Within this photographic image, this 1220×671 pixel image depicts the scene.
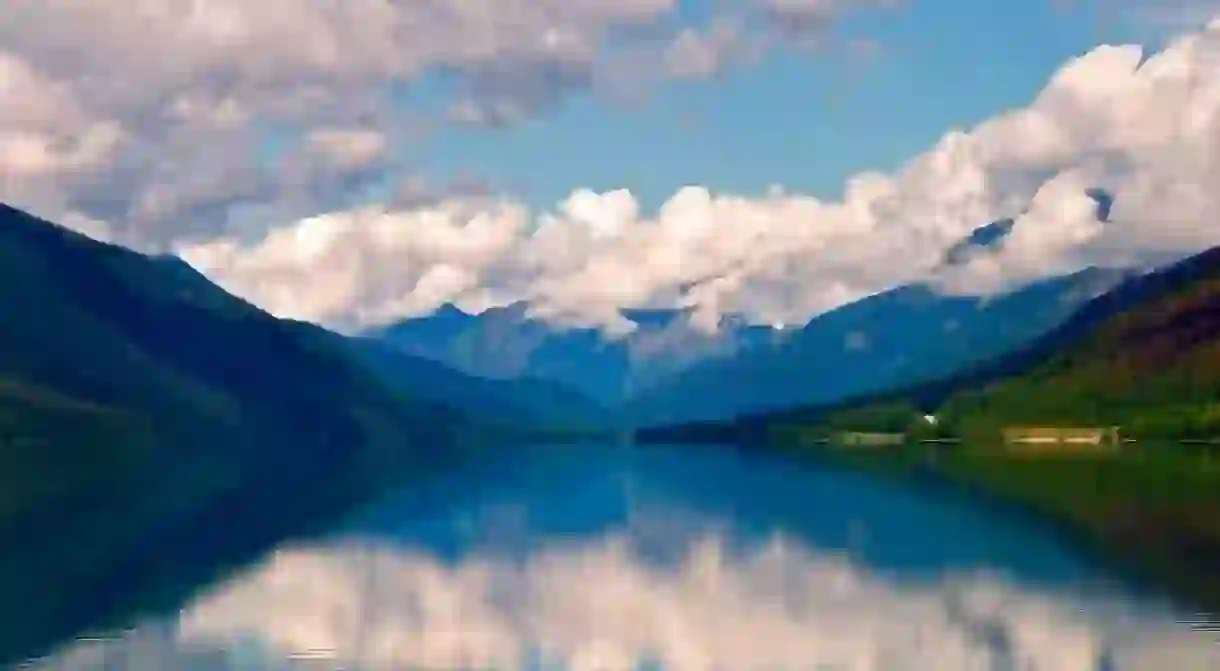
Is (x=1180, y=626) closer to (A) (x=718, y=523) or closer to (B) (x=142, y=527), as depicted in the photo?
(A) (x=718, y=523)

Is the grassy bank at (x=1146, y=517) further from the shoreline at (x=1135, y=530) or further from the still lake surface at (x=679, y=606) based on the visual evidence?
the still lake surface at (x=679, y=606)

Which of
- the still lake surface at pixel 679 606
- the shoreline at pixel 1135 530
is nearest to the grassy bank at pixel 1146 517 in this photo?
the shoreline at pixel 1135 530

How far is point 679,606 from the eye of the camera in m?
91.4

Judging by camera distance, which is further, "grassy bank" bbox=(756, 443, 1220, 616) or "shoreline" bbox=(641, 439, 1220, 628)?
"grassy bank" bbox=(756, 443, 1220, 616)

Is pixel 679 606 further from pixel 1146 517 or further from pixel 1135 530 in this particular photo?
pixel 1146 517

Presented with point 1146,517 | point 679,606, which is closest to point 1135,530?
point 1146,517

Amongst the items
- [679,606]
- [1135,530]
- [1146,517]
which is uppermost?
[1146,517]

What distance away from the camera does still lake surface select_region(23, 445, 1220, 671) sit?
72.2 metres

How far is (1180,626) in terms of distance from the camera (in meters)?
74.5

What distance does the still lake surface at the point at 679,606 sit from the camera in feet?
237

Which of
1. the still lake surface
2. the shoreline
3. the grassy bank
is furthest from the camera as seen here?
the grassy bank

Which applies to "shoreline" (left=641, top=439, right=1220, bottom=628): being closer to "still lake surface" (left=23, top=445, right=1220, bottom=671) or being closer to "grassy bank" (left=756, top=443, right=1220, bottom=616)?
"grassy bank" (left=756, top=443, right=1220, bottom=616)

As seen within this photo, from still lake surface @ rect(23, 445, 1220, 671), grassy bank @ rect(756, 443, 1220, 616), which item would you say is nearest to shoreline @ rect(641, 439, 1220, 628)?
grassy bank @ rect(756, 443, 1220, 616)

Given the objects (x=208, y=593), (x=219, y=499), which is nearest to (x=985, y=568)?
(x=208, y=593)
